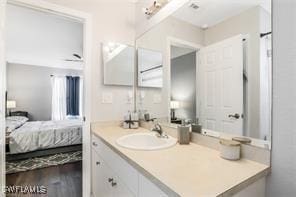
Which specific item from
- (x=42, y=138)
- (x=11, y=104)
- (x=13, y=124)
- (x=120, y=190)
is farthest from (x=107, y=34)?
(x=11, y=104)

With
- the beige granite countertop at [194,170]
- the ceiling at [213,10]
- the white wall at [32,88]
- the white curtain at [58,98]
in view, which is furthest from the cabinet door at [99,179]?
the white wall at [32,88]

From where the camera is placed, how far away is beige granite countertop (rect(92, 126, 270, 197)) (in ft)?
1.97

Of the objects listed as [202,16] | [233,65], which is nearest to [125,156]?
[233,65]

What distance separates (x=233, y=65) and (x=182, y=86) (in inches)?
17.4

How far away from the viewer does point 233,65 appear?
1059 millimetres

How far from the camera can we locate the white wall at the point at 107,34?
1.78 m

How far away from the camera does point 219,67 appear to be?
1131 millimetres

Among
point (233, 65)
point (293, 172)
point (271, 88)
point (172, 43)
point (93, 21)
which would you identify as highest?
point (93, 21)

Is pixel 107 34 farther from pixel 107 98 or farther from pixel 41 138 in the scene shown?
pixel 41 138

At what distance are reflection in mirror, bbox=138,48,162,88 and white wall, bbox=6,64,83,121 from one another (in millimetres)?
4852

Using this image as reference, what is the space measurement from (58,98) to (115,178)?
554 cm

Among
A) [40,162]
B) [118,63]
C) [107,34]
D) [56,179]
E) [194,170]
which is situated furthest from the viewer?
[40,162]

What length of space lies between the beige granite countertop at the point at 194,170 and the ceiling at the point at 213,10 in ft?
2.66

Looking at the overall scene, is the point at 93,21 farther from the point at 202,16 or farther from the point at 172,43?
the point at 202,16
